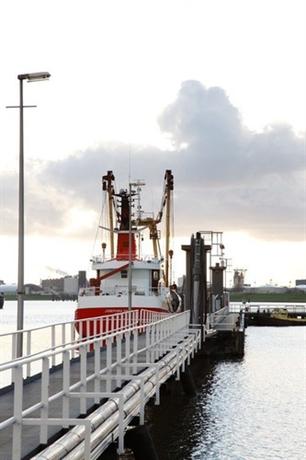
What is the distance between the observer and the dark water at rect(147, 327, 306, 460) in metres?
23.8

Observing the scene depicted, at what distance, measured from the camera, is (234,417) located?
29953 millimetres

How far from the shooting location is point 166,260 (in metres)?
71.8

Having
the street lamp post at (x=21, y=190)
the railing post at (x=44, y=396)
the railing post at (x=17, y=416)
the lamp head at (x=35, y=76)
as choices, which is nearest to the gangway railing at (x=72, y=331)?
the railing post at (x=44, y=396)

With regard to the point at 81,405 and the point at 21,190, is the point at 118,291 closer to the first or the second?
the point at 21,190

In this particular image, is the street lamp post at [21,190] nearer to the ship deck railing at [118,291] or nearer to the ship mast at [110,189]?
the ship deck railing at [118,291]

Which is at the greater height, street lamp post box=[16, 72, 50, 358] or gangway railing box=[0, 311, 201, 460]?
street lamp post box=[16, 72, 50, 358]

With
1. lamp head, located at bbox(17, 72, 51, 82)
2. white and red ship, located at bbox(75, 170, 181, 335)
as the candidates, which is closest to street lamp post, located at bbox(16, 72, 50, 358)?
lamp head, located at bbox(17, 72, 51, 82)

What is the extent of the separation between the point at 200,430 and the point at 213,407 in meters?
5.57

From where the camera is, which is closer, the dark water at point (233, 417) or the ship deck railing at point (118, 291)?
the dark water at point (233, 417)

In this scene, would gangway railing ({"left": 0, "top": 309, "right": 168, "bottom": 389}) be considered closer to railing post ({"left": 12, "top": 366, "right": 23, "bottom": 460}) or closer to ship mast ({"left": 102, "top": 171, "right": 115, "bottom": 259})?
railing post ({"left": 12, "top": 366, "right": 23, "bottom": 460})

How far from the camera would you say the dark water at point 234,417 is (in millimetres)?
23766

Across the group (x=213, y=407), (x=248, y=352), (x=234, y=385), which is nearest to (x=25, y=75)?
(x=213, y=407)

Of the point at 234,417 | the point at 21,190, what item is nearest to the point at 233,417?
the point at 234,417

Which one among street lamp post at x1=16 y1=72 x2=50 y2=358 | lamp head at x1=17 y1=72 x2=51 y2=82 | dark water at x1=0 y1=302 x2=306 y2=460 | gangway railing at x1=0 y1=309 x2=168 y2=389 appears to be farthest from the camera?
dark water at x1=0 y1=302 x2=306 y2=460
